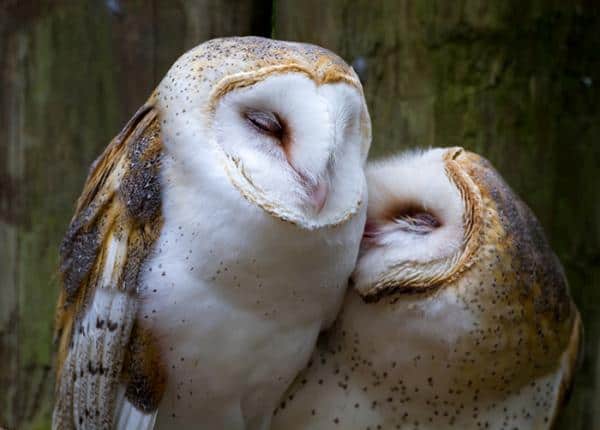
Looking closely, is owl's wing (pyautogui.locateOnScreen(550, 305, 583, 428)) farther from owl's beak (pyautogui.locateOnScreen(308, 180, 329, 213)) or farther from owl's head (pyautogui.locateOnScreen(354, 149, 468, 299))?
owl's beak (pyautogui.locateOnScreen(308, 180, 329, 213))

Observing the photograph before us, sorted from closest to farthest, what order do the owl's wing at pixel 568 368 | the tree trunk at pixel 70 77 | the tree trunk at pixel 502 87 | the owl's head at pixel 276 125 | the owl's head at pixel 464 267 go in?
1. the owl's head at pixel 276 125
2. the owl's head at pixel 464 267
3. the owl's wing at pixel 568 368
4. the tree trunk at pixel 502 87
5. the tree trunk at pixel 70 77

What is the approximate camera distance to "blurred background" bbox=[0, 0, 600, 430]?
1933 millimetres

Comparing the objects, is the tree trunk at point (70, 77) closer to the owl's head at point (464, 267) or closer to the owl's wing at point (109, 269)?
the owl's wing at point (109, 269)

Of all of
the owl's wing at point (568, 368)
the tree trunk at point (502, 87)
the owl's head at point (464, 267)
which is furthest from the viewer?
the tree trunk at point (502, 87)

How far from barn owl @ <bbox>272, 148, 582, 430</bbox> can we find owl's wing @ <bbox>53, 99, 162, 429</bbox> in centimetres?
34

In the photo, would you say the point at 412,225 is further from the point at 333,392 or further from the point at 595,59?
the point at 595,59

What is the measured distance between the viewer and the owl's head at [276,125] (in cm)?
133

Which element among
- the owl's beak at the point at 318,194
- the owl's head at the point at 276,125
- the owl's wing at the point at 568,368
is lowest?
the owl's wing at the point at 568,368

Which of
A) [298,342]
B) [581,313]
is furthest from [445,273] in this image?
[581,313]

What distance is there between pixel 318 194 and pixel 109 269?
0.36m

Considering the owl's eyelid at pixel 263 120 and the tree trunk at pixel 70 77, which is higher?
the owl's eyelid at pixel 263 120

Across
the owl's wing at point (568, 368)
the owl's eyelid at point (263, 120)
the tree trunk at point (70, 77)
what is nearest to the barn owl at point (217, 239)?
the owl's eyelid at point (263, 120)

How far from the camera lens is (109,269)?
4.73ft

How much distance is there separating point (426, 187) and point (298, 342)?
338 mm
